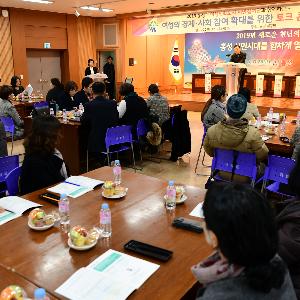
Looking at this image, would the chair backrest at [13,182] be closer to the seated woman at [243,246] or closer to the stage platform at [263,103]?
the seated woman at [243,246]

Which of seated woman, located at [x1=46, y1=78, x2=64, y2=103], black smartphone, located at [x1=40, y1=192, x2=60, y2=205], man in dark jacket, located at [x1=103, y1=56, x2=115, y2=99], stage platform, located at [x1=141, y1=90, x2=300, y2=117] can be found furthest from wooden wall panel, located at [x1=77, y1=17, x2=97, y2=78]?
black smartphone, located at [x1=40, y1=192, x2=60, y2=205]

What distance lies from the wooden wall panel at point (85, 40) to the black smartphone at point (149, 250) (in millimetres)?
11172

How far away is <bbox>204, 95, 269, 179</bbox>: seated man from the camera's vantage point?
3.50 m

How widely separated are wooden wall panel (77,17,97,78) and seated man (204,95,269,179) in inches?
378

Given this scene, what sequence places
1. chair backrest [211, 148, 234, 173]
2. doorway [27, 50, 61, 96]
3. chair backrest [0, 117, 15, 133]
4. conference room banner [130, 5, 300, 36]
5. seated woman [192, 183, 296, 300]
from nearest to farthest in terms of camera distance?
seated woman [192, 183, 296, 300]
chair backrest [211, 148, 234, 173]
chair backrest [0, 117, 15, 133]
conference room banner [130, 5, 300, 36]
doorway [27, 50, 61, 96]

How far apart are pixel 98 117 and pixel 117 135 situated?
Answer: 38 cm

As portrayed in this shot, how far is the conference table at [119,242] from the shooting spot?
158cm

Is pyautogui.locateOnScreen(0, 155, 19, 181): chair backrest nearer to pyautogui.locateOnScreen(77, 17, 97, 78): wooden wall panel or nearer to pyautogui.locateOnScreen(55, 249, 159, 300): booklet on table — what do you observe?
pyautogui.locateOnScreen(55, 249, 159, 300): booklet on table

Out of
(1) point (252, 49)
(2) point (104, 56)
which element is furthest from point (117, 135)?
(1) point (252, 49)

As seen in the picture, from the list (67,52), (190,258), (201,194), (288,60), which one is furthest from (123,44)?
(190,258)

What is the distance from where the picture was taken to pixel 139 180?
9.40 feet

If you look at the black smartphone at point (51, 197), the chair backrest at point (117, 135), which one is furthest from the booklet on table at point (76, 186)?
the chair backrest at point (117, 135)

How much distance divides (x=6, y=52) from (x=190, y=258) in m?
10.1

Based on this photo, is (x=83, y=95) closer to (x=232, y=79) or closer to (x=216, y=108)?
(x=216, y=108)
